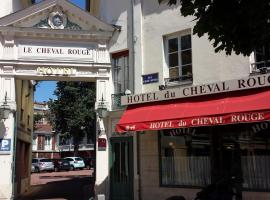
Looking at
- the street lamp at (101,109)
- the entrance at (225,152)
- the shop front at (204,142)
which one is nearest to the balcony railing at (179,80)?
the shop front at (204,142)

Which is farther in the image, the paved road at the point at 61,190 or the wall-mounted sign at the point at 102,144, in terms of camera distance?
the paved road at the point at 61,190

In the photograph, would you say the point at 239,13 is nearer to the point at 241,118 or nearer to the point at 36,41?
the point at 241,118

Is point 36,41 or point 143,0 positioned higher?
point 143,0

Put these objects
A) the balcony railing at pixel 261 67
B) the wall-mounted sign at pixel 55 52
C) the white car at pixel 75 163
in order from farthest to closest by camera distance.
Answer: the white car at pixel 75 163
the wall-mounted sign at pixel 55 52
the balcony railing at pixel 261 67

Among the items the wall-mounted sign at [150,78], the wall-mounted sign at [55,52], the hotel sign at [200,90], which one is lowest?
the hotel sign at [200,90]

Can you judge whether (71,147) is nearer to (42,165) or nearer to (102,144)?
(42,165)

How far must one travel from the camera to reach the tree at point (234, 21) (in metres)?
6.11

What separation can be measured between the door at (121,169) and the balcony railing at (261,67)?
515cm

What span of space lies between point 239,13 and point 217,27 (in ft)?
1.34

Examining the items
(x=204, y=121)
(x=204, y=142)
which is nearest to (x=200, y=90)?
(x=204, y=121)

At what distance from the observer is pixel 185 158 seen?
49.4 ft

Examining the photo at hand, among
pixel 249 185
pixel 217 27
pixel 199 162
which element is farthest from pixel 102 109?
pixel 217 27

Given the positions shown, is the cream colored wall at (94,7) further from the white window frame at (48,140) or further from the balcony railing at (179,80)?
the white window frame at (48,140)

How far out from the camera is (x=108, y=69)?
1800 cm
